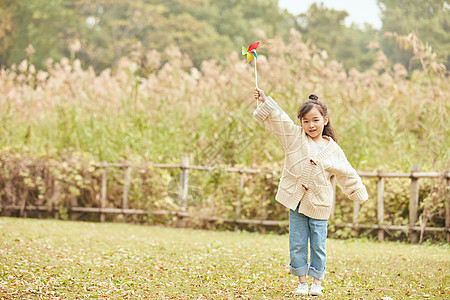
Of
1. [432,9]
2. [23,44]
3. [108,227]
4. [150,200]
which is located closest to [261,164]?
[150,200]

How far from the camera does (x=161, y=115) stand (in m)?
9.34

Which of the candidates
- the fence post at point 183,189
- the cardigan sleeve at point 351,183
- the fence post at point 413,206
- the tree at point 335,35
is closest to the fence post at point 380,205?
the fence post at point 413,206

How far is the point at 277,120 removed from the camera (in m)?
3.77

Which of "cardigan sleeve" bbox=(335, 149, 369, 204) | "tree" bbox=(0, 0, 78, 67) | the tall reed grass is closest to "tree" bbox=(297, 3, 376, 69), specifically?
"tree" bbox=(0, 0, 78, 67)

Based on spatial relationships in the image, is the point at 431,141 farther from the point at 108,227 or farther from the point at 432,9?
the point at 432,9

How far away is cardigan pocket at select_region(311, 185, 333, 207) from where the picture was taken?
3695 millimetres

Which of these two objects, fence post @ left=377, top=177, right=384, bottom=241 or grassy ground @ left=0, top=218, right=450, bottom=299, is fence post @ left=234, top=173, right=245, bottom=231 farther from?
fence post @ left=377, top=177, right=384, bottom=241

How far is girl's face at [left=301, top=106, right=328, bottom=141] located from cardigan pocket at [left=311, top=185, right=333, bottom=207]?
1.15ft

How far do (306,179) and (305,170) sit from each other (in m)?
0.06

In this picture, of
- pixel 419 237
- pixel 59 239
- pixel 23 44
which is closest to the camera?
pixel 59 239

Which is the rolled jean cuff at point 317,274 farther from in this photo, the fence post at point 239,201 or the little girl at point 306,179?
the fence post at point 239,201

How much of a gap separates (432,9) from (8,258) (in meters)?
14.6

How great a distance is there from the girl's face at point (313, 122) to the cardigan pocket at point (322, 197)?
35 cm

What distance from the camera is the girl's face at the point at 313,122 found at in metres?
3.74
